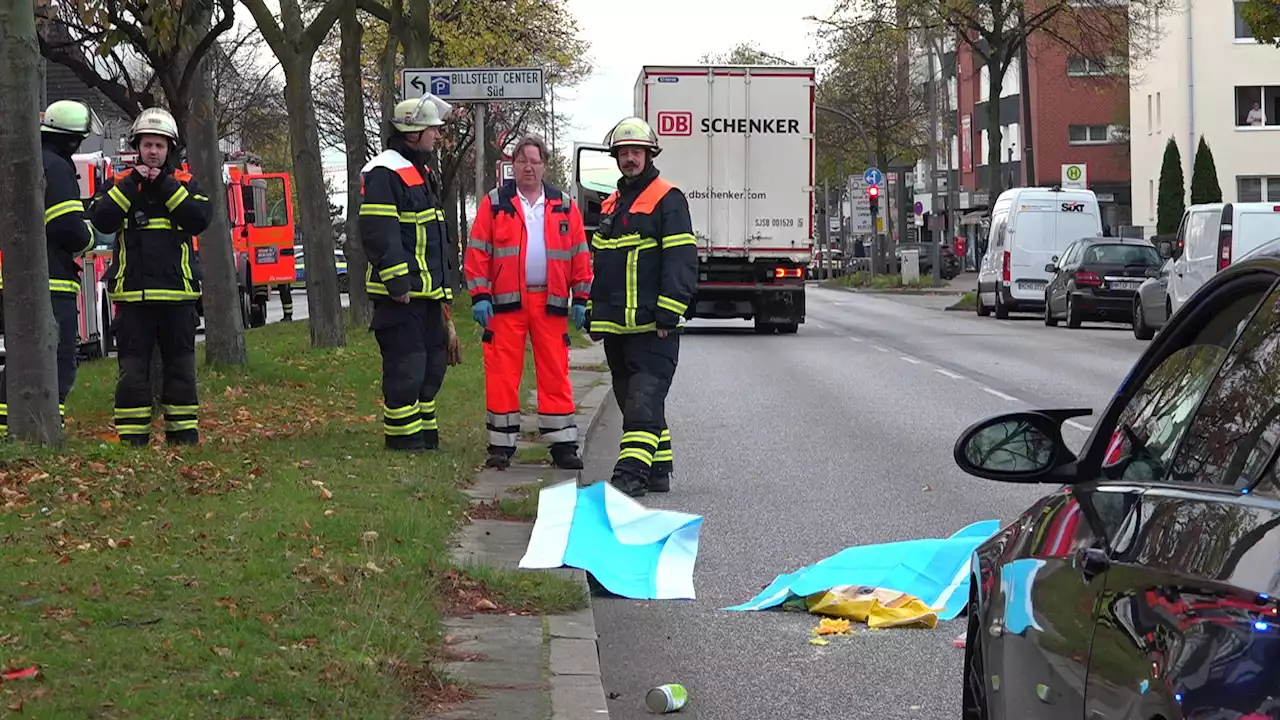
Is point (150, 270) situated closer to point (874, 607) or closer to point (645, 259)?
point (645, 259)

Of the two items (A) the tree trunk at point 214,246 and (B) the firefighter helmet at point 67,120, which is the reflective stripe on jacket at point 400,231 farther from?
(A) the tree trunk at point 214,246

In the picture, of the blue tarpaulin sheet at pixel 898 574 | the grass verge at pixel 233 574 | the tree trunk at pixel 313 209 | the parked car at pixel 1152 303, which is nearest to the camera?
the grass verge at pixel 233 574

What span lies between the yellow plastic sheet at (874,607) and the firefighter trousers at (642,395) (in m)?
3.25

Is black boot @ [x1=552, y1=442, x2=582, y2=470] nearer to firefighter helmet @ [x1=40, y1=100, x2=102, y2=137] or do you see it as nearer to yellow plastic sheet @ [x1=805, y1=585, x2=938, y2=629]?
firefighter helmet @ [x1=40, y1=100, x2=102, y2=137]

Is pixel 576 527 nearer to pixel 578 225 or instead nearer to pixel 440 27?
pixel 578 225

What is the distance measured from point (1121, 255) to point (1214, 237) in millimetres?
6480

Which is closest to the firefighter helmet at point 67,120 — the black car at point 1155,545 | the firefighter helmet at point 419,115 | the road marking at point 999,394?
the firefighter helmet at point 419,115

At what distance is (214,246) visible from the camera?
17203 millimetres

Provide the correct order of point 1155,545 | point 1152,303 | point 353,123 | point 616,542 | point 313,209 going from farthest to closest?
1. point 1152,303
2. point 353,123
3. point 313,209
4. point 616,542
5. point 1155,545

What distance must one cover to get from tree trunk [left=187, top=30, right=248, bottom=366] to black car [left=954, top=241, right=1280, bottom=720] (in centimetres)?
1326

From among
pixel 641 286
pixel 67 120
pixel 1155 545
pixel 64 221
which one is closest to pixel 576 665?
pixel 1155 545

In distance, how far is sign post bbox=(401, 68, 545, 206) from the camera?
18.4m

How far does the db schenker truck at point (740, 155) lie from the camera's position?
29.3 m

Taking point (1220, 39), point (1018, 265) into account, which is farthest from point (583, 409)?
point (1220, 39)
